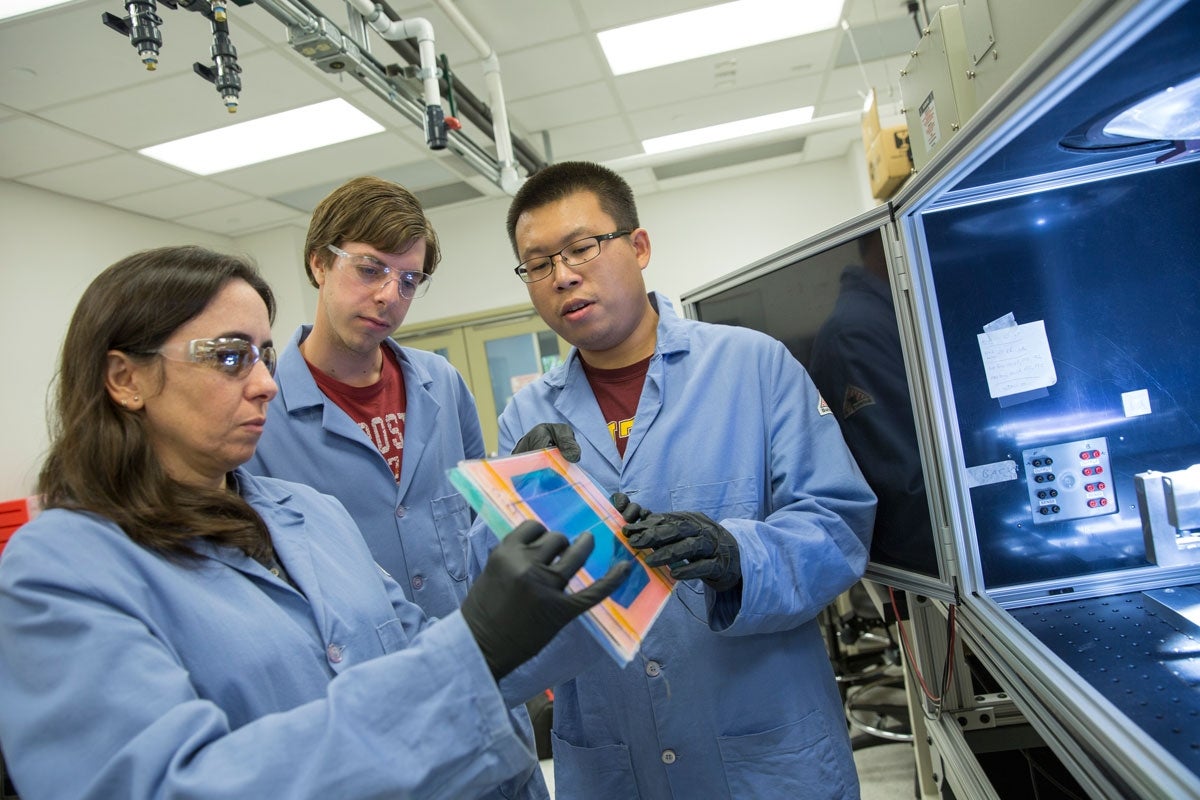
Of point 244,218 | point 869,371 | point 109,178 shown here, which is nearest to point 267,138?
point 109,178

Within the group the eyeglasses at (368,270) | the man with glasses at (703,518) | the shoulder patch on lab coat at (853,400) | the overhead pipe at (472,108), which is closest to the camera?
the man with glasses at (703,518)

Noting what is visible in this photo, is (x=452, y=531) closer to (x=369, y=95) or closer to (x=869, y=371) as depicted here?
(x=869, y=371)

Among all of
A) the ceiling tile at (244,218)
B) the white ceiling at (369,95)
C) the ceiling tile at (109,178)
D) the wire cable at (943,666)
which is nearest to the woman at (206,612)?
the wire cable at (943,666)

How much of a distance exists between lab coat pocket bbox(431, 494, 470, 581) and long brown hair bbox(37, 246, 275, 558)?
2.28ft

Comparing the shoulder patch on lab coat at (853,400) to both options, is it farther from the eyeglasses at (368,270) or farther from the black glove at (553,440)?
the eyeglasses at (368,270)

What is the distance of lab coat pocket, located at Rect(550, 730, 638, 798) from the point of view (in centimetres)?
117

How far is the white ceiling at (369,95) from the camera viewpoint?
9.82 feet

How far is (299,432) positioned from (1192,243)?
159 centimetres

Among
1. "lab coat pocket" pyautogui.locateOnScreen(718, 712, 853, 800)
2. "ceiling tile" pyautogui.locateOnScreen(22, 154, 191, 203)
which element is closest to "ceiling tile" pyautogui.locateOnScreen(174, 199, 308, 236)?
"ceiling tile" pyautogui.locateOnScreen(22, 154, 191, 203)

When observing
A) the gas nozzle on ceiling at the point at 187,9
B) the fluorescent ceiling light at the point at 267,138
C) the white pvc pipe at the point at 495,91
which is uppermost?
the fluorescent ceiling light at the point at 267,138

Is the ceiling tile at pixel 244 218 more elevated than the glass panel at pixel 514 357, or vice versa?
the ceiling tile at pixel 244 218

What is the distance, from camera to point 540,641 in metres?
0.73

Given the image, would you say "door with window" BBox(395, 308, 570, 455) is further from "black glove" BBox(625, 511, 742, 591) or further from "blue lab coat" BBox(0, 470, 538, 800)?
"blue lab coat" BBox(0, 470, 538, 800)

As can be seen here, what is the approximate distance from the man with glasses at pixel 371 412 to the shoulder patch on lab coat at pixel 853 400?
795mm
